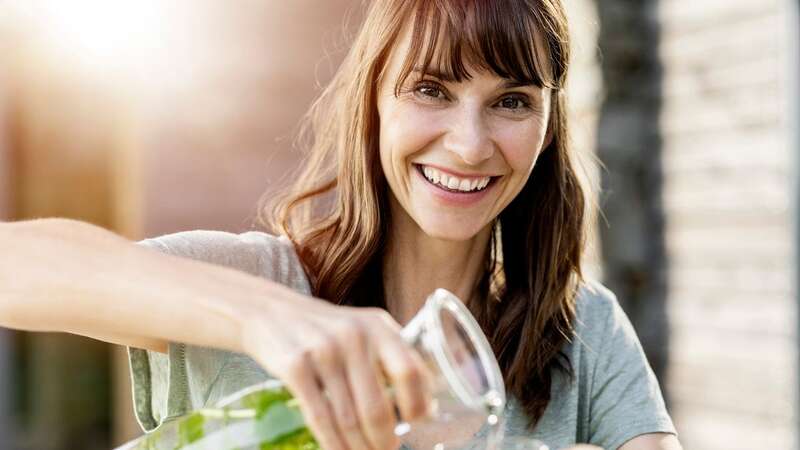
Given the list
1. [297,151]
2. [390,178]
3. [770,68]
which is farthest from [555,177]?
[297,151]

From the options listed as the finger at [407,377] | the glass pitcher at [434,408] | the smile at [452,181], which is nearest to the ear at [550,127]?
the smile at [452,181]

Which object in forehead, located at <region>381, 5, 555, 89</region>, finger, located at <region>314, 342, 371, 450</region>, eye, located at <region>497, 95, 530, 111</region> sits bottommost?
finger, located at <region>314, 342, 371, 450</region>

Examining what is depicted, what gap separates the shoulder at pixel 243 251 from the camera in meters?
1.38

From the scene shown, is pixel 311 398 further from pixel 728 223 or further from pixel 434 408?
pixel 728 223

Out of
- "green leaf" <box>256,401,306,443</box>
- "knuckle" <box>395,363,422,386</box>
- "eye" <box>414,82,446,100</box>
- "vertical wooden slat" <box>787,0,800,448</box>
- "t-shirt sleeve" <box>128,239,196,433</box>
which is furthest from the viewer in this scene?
"vertical wooden slat" <box>787,0,800,448</box>

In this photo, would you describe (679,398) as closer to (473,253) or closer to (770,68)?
(770,68)

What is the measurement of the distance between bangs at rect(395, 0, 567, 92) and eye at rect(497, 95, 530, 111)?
0.04 metres

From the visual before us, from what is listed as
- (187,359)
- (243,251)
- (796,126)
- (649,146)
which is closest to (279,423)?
(187,359)

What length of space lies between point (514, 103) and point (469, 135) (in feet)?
0.38

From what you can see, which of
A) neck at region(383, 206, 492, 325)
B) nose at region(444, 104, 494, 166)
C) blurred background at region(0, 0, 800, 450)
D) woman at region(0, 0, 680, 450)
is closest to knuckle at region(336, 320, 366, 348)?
woman at region(0, 0, 680, 450)

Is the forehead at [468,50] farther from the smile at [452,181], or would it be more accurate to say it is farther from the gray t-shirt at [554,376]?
the gray t-shirt at [554,376]

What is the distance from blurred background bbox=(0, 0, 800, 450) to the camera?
3059 mm

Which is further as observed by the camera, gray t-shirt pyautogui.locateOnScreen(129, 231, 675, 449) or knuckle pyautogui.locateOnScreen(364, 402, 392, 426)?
gray t-shirt pyautogui.locateOnScreen(129, 231, 675, 449)

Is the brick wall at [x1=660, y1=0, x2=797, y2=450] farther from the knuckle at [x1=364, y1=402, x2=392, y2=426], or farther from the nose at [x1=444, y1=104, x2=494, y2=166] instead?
the knuckle at [x1=364, y1=402, x2=392, y2=426]
